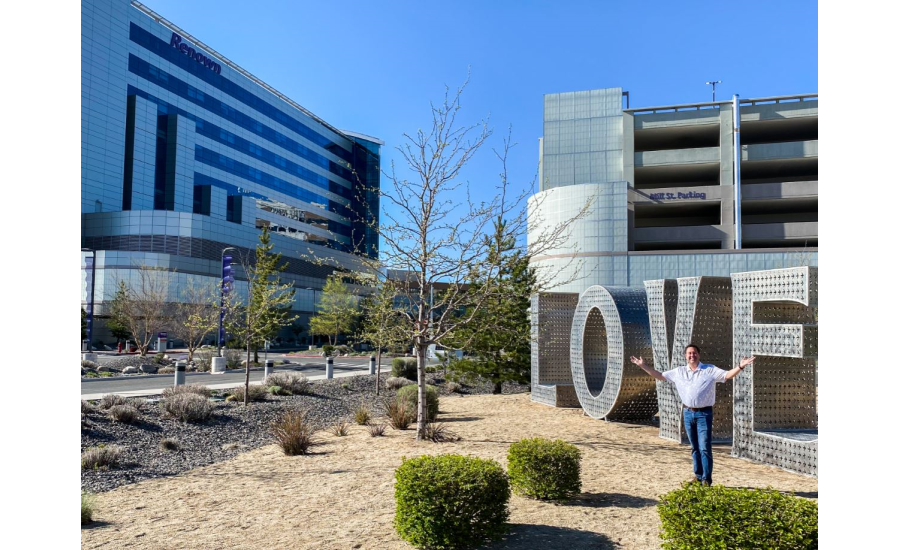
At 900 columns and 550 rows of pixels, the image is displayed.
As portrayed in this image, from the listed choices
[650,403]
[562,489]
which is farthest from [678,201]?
[562,489]

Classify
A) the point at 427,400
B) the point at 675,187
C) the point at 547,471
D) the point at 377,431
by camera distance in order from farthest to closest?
1. the point at 675,187
2. the point at 427,400
3. the point at 377,431
4. the point at 547,471

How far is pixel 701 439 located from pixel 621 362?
5.41 metres

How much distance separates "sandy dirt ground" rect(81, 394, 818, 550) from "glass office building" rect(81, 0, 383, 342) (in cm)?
3506

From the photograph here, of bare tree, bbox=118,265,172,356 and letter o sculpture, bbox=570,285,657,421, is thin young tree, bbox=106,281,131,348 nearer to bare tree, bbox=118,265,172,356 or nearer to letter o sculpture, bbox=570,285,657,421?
bare tree, bbox=118,265,172,356

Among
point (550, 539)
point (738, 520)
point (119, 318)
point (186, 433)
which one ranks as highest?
point (119, 318)

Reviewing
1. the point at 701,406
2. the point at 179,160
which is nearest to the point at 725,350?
the point at 701,406

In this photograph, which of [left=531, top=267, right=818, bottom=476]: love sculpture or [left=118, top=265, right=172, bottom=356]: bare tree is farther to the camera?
[left=118, top=265, right=172, bottom=356]: bare tree

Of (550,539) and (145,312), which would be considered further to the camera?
(145,312)

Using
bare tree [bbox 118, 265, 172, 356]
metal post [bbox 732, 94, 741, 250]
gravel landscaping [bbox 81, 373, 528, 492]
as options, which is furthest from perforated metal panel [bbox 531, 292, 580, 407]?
metal post [bbox 732, 94, 741, 250]

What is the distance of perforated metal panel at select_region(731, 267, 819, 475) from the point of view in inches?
329

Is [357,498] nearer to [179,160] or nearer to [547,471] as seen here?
[547,471]

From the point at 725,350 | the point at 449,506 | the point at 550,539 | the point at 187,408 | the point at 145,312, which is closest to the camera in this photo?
the point at 449,506

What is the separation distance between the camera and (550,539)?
5.38 m
